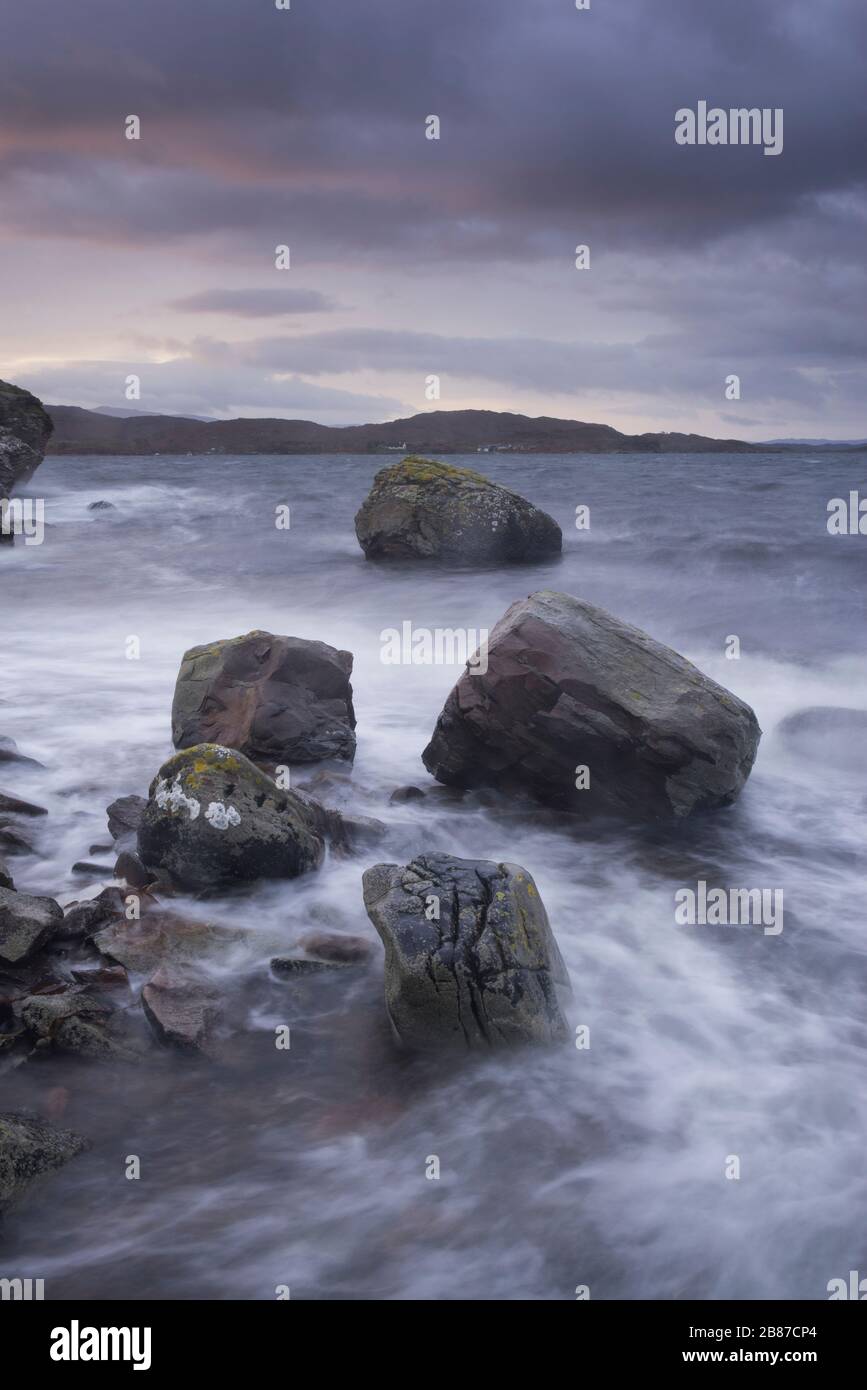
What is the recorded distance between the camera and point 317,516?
32375 mm

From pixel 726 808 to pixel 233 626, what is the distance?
11.0 m

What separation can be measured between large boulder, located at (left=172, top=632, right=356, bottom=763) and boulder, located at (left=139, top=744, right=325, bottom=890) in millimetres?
2411

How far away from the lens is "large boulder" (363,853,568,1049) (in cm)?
577

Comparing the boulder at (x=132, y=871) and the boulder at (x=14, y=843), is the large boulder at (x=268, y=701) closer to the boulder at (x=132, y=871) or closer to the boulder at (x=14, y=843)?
the boulder at (x=14, y=843)

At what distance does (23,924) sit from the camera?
6.31 metres

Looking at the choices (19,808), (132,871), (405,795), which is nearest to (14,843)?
(19,808)

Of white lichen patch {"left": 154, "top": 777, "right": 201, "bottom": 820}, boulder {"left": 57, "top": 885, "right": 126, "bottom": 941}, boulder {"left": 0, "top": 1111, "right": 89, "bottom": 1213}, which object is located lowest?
boulder {"left": 0, "top": 1111, "right": 89, "bottom": 1213}

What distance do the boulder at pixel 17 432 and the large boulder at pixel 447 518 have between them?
36.7ft

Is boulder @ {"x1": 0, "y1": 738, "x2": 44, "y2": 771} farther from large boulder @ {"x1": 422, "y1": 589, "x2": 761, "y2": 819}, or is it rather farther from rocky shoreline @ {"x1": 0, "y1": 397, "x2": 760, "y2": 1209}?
large boulder @ {"x1": 422, "y1": 589, "x2": 761, "y2": 819}

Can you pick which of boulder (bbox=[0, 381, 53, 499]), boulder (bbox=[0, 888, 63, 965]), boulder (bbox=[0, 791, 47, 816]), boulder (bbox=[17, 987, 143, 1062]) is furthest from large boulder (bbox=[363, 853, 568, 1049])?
boulder (bbox=[0, 381, 53, 499])

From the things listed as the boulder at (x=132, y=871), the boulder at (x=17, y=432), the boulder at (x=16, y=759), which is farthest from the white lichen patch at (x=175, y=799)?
the boulder at (x=17, y=432)

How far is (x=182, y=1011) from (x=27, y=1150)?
4.36ft

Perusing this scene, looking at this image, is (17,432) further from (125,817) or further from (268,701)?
(125,817)
